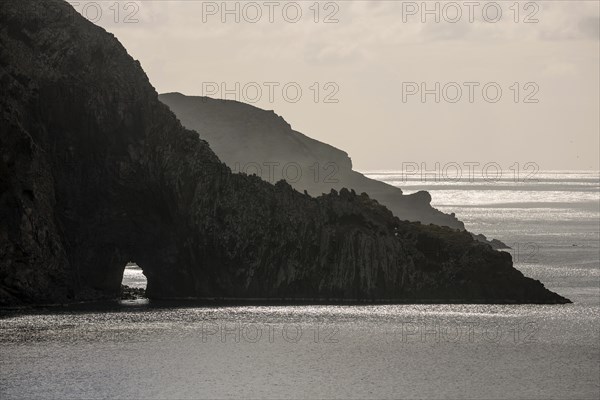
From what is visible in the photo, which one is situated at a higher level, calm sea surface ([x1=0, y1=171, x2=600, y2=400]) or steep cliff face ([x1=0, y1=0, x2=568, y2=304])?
steep cliff face ([x1=0, y1=0, x2=568, y2=304])

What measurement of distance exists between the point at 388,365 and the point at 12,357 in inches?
1433

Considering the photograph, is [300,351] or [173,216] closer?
[300,351]

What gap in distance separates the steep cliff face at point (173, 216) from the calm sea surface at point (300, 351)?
15.7 feet

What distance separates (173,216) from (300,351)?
1528 inches

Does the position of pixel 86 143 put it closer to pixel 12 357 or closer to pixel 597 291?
pixel 12 357

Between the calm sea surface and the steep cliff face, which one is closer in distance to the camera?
the calm sea surface

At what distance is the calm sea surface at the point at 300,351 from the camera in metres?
108

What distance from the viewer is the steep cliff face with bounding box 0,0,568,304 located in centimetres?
15512

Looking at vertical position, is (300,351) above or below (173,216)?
below

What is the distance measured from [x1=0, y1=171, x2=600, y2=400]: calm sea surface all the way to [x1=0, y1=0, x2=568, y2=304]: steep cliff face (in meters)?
4.78

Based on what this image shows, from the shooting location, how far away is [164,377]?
112312 millimetres

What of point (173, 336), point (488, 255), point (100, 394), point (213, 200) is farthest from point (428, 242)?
point (100, 394)

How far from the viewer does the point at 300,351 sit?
420 ft

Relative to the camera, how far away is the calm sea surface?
107938 mm
